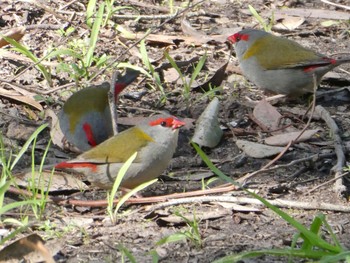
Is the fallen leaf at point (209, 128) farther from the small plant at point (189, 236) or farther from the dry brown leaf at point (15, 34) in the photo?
the dry brown leaf at point (15, 34)

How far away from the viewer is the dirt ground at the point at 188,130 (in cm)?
448

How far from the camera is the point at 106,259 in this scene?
420 centimetres

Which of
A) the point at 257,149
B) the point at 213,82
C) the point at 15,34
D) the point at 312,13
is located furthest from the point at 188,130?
the point at 312,13

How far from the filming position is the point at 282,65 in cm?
716

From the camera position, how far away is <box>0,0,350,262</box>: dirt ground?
448 centimetres

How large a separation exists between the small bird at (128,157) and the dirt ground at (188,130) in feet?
0.55

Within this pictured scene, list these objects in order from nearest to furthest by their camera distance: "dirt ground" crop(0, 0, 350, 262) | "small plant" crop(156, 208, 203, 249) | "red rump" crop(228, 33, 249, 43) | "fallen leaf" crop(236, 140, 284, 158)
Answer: "small plant" crop(156, 208, 203, 249)
"dirt ground" crop(0, 0, 350, 262)
"fallen leaf" crop(236, 140, 284, 158)
"red rump" crop(228, 33, 249, 43)

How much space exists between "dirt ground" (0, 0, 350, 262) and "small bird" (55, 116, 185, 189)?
0.17m

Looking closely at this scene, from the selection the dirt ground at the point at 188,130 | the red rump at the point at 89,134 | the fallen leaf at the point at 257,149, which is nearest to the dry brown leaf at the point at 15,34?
the dirt ground at the point at 188,130

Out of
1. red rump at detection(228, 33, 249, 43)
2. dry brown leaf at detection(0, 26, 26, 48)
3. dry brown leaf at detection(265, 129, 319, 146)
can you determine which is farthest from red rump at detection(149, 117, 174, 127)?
red rump at detection(228, 33, 249, 43)

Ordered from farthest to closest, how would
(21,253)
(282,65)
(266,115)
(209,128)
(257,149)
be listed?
(282,65) < (266,115) < (209,128) < (257,149) < (21,253)

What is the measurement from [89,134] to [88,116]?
0.91ft

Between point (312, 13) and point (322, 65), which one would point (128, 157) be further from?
point (312, 13)

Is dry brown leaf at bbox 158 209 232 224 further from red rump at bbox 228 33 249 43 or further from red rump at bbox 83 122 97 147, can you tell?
red rump at bbox 228 33 249 43
